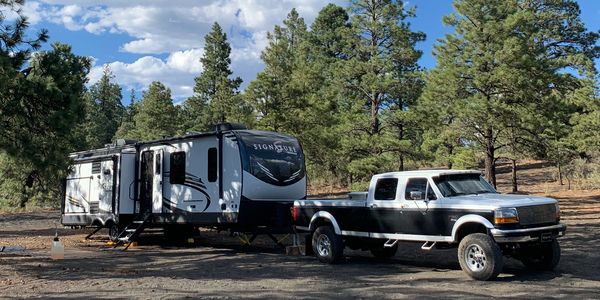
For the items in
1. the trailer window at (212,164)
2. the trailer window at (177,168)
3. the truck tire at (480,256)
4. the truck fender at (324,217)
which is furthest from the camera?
the trailer window at (177,168)

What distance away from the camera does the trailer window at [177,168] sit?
50.6 ft

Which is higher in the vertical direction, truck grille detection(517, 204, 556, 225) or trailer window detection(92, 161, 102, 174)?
trailer window detection(92, 161, 102, 174)

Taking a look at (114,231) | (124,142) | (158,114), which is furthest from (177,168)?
(158,114)

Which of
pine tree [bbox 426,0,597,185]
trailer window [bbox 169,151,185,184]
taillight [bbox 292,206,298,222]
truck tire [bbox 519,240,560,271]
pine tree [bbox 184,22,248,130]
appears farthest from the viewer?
pine tree [bbox 184,22,248,130]

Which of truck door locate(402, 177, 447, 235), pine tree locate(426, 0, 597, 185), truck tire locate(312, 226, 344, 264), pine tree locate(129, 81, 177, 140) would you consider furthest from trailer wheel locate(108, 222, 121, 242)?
pine tree locate(129, 81, 177, 140)

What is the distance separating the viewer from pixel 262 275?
10750 millimetres

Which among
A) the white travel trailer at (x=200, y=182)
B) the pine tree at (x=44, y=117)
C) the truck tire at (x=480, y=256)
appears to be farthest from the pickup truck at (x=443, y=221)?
the pine tree at (x=44, y=117)

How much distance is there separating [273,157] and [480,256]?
6.43 metres

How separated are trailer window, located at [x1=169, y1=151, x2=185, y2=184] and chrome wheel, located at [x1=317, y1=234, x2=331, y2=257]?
477 centimetres

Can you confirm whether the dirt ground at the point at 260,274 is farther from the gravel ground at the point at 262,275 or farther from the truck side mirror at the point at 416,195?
the truck side mirror at the point at 416,195

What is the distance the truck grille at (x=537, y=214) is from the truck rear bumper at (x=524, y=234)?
0.15 meters

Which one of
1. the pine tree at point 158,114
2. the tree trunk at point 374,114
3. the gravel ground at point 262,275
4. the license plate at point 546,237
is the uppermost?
the pine tree at point 158,114

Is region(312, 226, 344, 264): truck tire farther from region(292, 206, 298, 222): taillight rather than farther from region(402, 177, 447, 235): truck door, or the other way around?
region(402, 177, 447, 235): truck door

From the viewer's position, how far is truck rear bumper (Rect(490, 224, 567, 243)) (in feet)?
31.1
